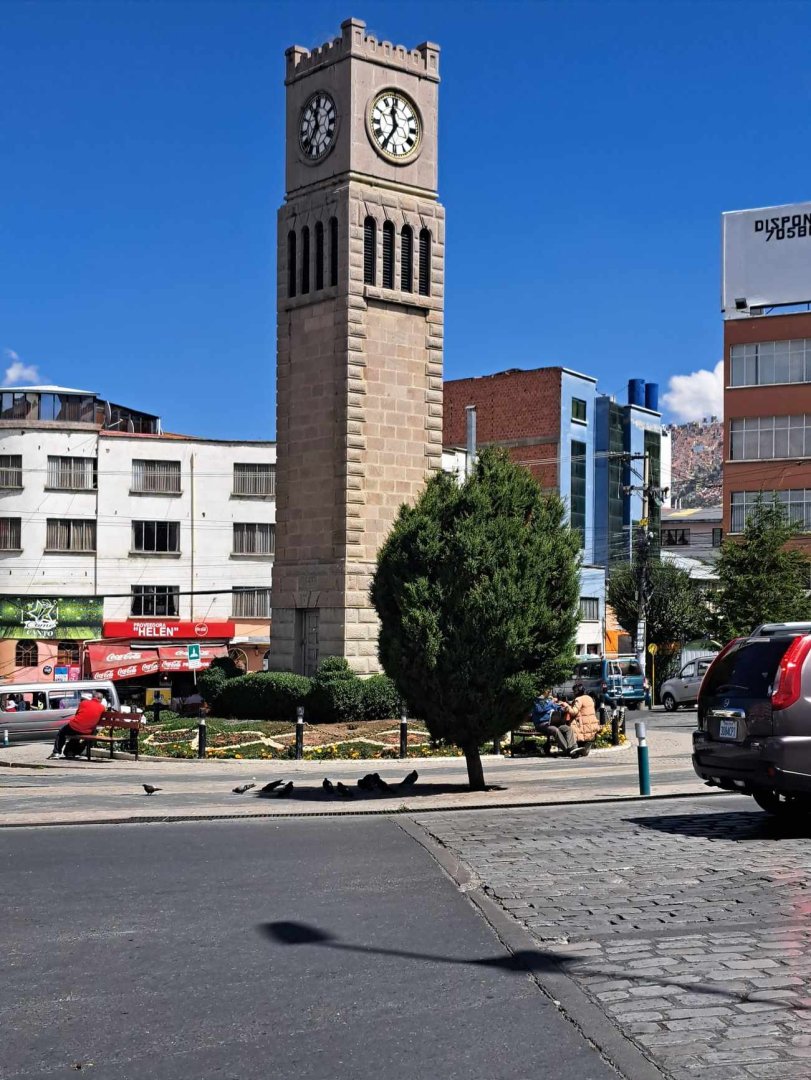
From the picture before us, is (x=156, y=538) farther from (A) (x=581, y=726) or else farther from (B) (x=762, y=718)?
(B) (x=762, y=718)

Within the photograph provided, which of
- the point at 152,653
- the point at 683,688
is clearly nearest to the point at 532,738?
the point at 152,653

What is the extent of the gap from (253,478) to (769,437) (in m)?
24.1

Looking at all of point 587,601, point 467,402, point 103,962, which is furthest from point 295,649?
point 467,402

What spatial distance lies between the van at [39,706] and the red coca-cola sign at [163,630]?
1846 centimetres

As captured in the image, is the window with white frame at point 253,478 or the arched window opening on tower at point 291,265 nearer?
the arched window opening on tower at point 291,265

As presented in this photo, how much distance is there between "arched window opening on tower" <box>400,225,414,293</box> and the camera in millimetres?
35750

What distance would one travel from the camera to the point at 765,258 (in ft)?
208

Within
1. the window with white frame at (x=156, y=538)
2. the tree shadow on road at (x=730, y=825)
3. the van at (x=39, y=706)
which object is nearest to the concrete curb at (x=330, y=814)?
the tree shadow on road at (x=730, y=825)

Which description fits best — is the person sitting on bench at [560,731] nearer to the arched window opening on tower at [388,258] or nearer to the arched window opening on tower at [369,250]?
the arched window opening on tower at [388,258]

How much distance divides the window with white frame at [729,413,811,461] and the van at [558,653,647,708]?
14.1 metres

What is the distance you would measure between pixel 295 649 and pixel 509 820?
20.2 meters

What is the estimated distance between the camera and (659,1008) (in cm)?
716

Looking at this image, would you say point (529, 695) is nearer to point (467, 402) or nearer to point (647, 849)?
point (647, 849)

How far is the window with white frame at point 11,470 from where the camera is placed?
59.1 meters
